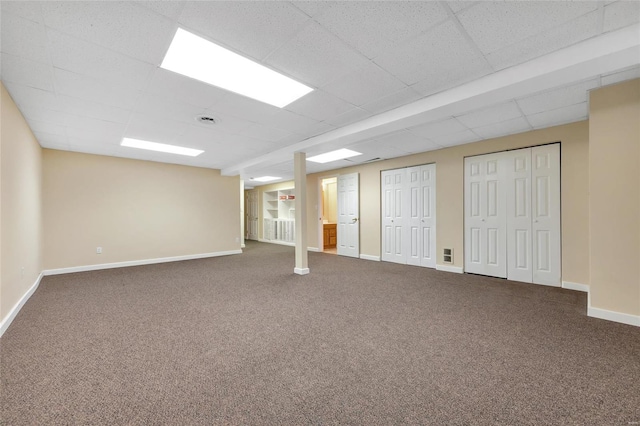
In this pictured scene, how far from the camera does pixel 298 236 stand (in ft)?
15.9

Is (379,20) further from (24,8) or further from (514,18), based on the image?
(24,8)

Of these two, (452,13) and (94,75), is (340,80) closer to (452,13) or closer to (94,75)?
(452,13)

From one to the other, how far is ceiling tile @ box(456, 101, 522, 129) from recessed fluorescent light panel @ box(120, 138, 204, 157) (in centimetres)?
471

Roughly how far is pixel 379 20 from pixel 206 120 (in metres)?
2.61

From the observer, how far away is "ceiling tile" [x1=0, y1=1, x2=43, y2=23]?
5.17ft

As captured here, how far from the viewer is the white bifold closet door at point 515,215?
3.98 metres

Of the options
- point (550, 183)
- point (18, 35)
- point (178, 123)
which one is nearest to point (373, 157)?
point (550, 183)

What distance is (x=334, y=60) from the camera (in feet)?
7.27

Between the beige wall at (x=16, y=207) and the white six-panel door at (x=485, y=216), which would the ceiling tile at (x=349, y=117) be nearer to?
the white six-panel door at (x=485, y=216)

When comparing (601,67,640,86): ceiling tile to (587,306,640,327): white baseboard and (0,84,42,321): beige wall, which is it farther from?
(0,84,42,321): beige wall

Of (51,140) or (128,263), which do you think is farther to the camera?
(128,263)

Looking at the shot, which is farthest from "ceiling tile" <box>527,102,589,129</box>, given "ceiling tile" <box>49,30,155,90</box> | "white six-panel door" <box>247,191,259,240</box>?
"white six-panel door" <box>247,191,259,240</box>

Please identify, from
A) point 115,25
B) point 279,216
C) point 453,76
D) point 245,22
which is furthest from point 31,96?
point 279,216

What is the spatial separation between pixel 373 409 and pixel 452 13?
8.22ft
